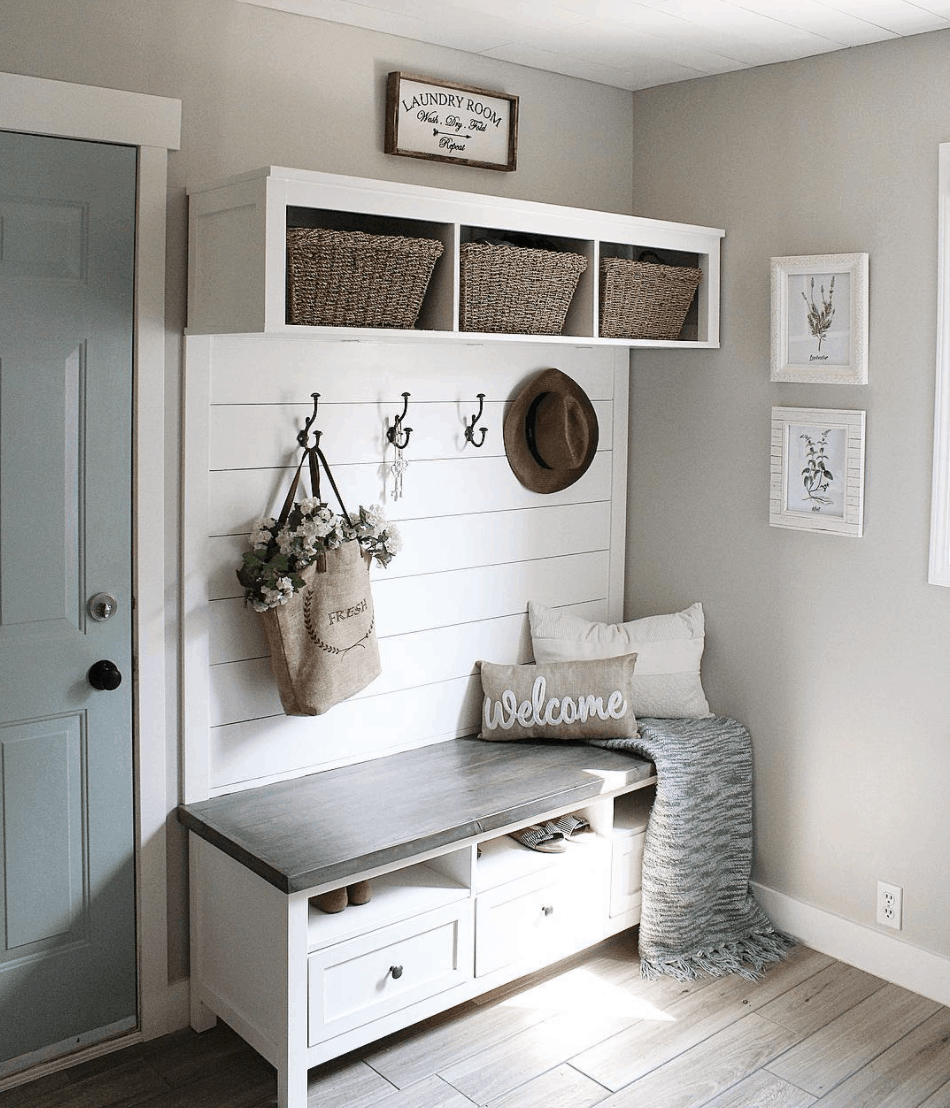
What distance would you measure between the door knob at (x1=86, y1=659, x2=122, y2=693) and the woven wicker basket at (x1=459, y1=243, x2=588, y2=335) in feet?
3.52

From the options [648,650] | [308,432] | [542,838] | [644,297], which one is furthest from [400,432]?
[542,838]

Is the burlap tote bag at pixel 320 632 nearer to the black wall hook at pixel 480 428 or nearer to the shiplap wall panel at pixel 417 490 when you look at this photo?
the shiplap wall panel at pixel 417 490

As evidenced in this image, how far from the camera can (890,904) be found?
2.99 meters

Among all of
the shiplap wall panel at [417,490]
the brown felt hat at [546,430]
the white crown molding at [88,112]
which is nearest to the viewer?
the white crown molding at [88,112]

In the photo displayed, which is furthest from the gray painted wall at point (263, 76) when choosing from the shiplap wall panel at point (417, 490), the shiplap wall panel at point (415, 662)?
the shiplap wall panel at point (415, 662)

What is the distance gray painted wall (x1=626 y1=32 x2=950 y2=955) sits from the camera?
2.83m

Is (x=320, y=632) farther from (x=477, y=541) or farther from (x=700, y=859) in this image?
(x=700, y=859)

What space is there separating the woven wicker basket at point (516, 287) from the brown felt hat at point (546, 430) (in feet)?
1.18

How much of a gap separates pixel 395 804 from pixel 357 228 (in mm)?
1330

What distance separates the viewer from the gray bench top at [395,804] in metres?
2.45

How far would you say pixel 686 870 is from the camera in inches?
119

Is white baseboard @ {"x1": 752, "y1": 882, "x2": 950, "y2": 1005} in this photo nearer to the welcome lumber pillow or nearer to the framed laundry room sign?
the welcome lumber pillow

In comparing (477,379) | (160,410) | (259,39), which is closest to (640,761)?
(477,379)

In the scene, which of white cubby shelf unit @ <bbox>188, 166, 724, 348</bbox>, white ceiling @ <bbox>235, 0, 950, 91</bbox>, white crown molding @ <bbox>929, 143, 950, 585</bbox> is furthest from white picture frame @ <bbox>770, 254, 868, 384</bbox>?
white ceiling @ <bbox>235, 0, 950, 91</bbox>
